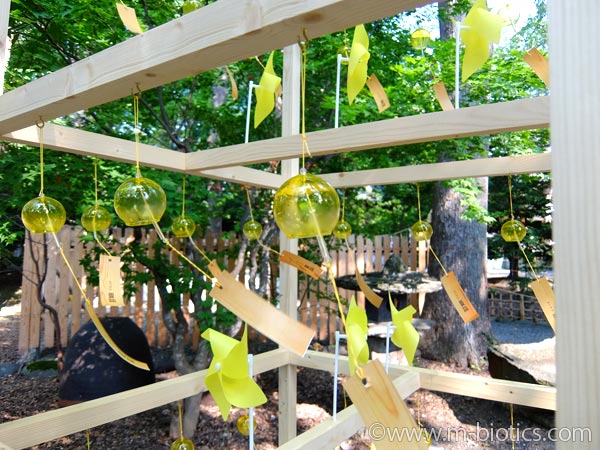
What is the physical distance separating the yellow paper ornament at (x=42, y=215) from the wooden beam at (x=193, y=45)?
202 millimetres

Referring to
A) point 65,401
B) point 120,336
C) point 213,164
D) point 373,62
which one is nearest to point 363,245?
point 373,62

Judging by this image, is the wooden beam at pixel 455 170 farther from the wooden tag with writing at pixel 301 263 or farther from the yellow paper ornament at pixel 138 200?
the yellow paper ornament at pixel 138 200

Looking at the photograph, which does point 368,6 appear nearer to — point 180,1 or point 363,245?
point 180,1

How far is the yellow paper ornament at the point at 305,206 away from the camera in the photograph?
0.61 m

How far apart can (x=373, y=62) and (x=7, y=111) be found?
240 centimetres

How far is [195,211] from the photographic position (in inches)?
107

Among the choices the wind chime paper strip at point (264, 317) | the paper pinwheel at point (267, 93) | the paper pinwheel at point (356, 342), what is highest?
the paper pinwheel at point (267, 93)

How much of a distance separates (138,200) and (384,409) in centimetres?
64

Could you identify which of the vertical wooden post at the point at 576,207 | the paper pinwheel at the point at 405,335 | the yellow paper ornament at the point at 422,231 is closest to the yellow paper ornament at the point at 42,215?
the paper pinwheel at the point at 405,335

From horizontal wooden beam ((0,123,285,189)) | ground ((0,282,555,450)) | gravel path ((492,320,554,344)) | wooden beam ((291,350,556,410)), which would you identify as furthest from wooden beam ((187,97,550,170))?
gravel path ((492,320,554,344))

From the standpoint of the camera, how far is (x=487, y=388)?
150cm

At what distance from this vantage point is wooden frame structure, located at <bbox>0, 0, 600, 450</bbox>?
0.36 m

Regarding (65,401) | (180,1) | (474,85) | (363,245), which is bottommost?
(65,401)

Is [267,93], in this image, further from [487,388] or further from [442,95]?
[487,388]
